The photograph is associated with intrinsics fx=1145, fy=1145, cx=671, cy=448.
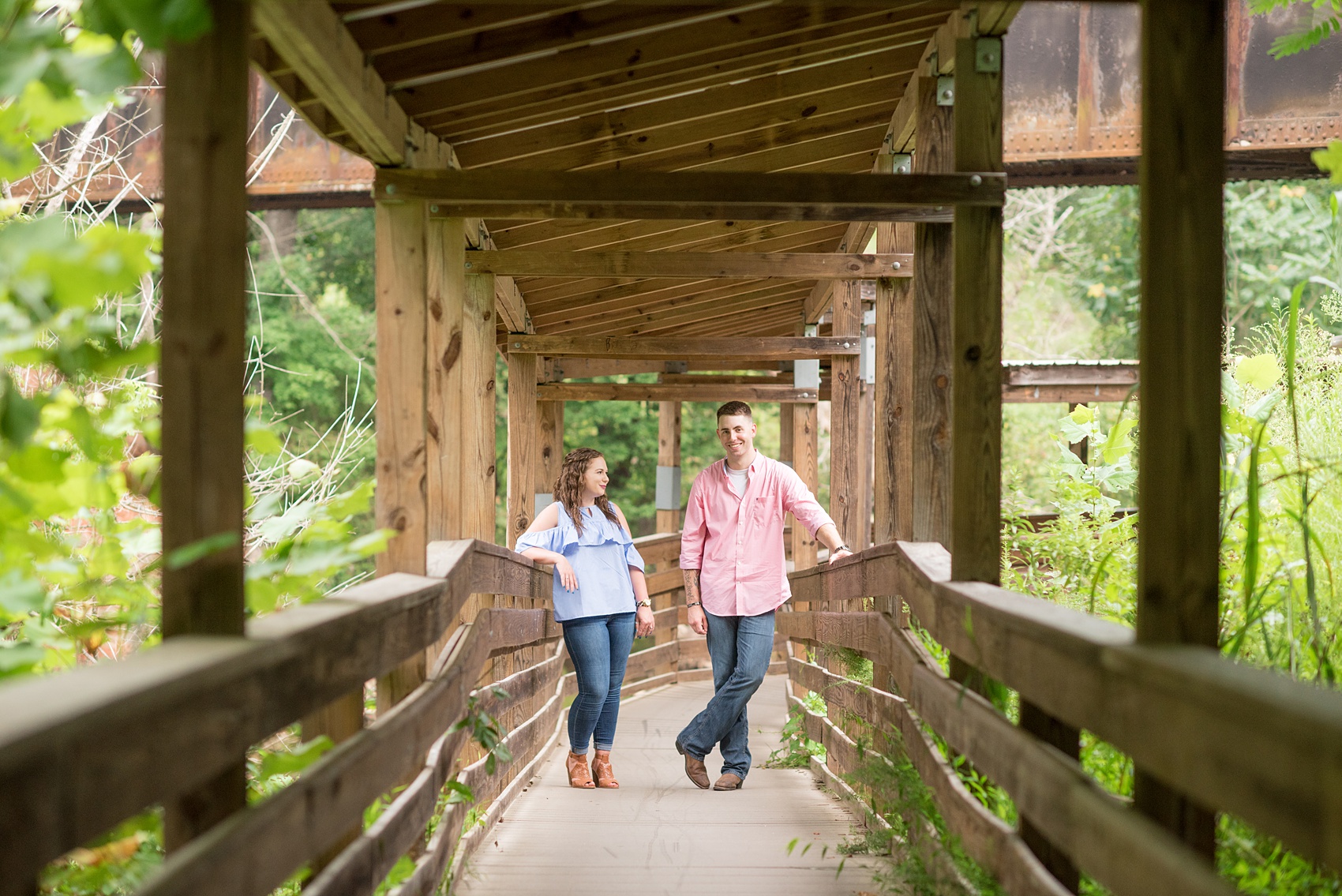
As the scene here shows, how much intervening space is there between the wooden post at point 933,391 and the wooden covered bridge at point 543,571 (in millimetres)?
11

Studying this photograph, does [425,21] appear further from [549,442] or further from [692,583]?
[549,442]

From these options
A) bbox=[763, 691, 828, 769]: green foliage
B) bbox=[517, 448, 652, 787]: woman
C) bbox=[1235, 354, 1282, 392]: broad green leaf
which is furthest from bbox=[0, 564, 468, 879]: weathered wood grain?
bbox=[763, 691, 828, 769]: green foliage

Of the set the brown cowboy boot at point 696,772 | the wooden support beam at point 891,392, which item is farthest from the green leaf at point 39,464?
the brown cowboy boot at point 696,772

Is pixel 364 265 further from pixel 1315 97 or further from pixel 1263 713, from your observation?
pixel 1263 713

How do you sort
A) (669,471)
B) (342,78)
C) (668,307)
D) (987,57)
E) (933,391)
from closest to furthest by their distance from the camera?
(342,78) < (987,57) < (933,391) < (668,307) < (669,471)

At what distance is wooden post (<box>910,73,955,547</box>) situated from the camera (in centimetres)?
372

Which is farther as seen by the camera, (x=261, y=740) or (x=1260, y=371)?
(x=1260, y=371)

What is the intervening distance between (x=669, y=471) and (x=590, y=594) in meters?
6.08

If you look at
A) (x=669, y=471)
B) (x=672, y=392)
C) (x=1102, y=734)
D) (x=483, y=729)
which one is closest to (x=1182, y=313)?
(x=1102, y=734)

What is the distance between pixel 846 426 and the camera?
7.54m

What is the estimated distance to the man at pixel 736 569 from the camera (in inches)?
207

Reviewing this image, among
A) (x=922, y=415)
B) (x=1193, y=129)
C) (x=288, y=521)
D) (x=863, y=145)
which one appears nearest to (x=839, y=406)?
(x=863, y=145)

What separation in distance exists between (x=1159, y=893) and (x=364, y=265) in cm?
2035

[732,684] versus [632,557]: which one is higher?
[632,557]
